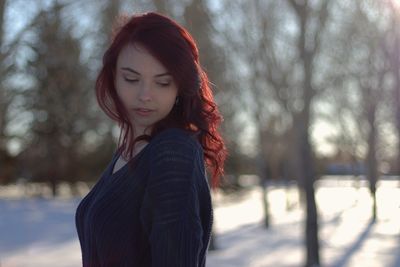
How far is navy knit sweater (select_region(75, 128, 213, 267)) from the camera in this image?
1.19m

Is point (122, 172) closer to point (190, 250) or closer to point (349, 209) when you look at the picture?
point (190, 250)

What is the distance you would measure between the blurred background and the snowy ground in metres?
0.05

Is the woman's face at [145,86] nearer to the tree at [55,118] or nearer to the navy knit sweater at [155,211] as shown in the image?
the navy knit sweater at [155,211]

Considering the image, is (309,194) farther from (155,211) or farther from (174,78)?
(155,211)

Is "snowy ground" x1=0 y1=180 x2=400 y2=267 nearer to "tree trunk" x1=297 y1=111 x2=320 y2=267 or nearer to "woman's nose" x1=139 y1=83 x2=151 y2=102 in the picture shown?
"tree trunk" x1=297 y1=111 x2=320 y2=267

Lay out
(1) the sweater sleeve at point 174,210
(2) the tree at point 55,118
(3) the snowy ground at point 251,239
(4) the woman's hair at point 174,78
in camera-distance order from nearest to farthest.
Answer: (1) the sweater sleeve at point 174,210
(4) the woman's hair at point 174,78
(3) the snowy ground at point 251,239
(2) the tree at point 55,118

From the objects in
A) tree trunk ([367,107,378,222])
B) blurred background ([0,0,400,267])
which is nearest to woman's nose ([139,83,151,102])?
blurred background ([0,0,400,267])

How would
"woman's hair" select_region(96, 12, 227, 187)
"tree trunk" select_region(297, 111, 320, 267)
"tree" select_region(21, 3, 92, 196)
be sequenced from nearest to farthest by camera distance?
"woman's hair" select_region(96, 12, 227, 187)
"tree trunk" select_region(297, 111, 320, 267)
"tree" select_region(21, 3, 92, 196)

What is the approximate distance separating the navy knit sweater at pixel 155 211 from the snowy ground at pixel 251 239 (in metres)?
8.06

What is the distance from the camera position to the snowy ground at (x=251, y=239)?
11078 millimetres

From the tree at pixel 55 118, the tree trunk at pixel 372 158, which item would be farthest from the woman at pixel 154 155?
the tree at pixel 55 118

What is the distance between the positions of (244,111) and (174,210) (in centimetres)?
2304

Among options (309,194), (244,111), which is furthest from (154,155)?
(244,111)

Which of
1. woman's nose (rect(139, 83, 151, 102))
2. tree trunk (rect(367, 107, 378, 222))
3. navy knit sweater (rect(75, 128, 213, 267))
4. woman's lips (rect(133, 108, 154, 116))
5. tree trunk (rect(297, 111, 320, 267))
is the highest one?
woman's nose (rect(139, 83, 151, 102))
